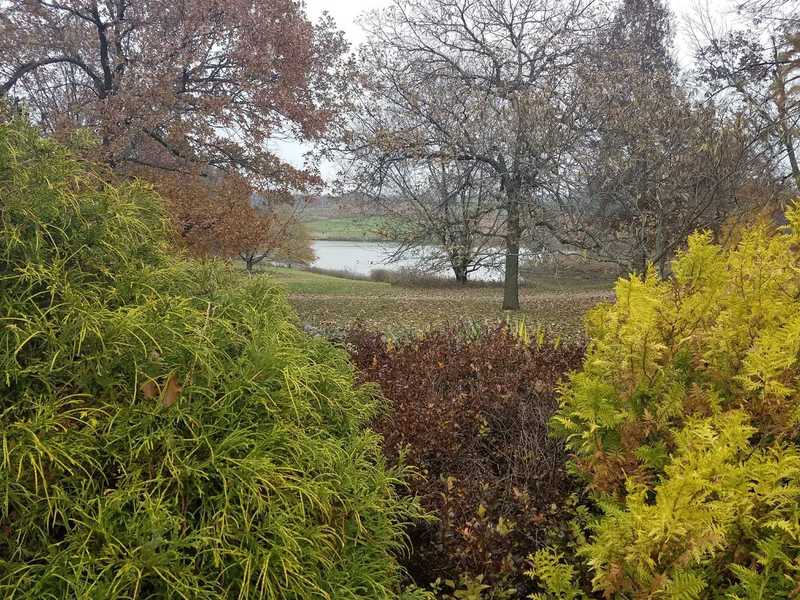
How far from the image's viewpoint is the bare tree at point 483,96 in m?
10.1

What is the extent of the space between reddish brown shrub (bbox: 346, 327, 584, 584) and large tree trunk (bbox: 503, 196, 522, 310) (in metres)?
6.67

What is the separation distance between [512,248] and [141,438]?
33.9ft

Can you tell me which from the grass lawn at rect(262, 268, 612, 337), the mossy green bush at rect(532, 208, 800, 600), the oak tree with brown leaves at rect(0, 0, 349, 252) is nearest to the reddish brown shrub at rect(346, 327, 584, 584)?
the mossy green bush at rect(532, 208, 800, 600)

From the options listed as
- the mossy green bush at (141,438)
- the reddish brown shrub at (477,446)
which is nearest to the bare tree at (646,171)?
the reddish brown shrub at (477,446)

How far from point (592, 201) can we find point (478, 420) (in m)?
7.88

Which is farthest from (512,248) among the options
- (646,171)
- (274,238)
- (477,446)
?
(477,446)

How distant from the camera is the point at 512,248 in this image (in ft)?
37.4

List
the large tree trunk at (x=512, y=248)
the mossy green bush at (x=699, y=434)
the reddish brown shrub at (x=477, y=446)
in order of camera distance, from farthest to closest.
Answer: the large tree trunk at (x=512, y=248)
the reddish brown shrub at (x=477, y=446)
the mossy green bush at (x=699, y=434)

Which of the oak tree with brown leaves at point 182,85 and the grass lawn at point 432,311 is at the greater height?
the oak tree with brown leaves at point 182,85

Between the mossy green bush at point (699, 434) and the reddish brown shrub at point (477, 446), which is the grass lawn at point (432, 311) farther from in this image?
the mossy green bush at point (699, 434)

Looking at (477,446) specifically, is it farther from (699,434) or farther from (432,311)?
(432,311)

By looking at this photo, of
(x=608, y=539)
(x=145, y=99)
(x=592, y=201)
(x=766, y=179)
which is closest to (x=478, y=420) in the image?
(x=608, y=539)

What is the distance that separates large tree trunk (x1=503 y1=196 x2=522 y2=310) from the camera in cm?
1071

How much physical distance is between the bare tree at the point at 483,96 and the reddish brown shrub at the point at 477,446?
660 cm
